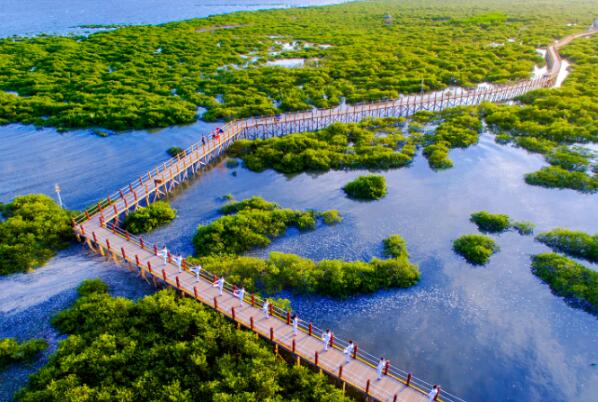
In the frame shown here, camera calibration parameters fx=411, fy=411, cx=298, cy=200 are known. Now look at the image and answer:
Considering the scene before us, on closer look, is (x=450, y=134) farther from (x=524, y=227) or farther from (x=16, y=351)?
(x=16, y=351)

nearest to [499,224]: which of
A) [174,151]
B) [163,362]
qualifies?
[163,362]

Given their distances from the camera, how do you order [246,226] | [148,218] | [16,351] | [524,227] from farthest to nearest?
[524,227] → [148,218] → [246,226] → [16,351]

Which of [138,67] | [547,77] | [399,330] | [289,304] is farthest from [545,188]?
[138,67]

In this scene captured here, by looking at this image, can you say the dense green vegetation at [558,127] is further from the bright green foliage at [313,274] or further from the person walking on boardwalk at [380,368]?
the person walking on boardwalk at [380,368]

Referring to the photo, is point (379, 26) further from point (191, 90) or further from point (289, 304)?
point (289, 304)

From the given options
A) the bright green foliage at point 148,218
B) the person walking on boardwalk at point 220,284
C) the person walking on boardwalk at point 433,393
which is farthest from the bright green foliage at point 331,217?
the person walking on boardwalk at point 433,393
